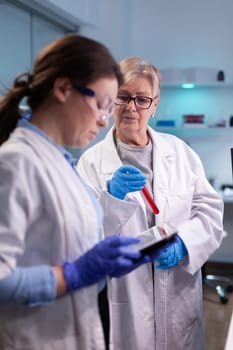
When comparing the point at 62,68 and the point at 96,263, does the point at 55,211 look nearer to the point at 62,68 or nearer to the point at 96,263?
the point at 96,263

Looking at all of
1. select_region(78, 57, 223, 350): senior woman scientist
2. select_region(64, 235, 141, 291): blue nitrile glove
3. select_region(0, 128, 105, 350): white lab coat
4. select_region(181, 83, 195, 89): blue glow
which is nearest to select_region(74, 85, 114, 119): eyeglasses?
select_region(0, 128, 105, 350): white lab coat

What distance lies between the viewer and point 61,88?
0.91 metres

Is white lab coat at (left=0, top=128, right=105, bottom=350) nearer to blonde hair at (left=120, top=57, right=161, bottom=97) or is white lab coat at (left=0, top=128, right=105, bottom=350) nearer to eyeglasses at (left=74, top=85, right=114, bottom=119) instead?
eyeglasses at (left=74, top=85, right=114, bottom=119)

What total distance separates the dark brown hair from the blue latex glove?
1.56ft

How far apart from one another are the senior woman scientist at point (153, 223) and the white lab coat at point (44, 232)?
20.3 inches

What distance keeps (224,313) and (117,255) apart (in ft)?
8.55

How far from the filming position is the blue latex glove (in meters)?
1.38

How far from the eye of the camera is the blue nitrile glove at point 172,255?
1.44 m

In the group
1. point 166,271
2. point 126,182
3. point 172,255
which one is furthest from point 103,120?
point 166,271

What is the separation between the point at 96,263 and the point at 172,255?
637 millimetres

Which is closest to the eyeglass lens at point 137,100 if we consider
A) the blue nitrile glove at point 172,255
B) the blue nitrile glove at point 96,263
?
the blue nitrile glove at point 172,255

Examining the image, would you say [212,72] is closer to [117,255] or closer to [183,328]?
[183,328]

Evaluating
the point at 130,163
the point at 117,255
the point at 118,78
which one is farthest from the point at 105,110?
the point at 130,163

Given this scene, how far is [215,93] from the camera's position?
406 cm
